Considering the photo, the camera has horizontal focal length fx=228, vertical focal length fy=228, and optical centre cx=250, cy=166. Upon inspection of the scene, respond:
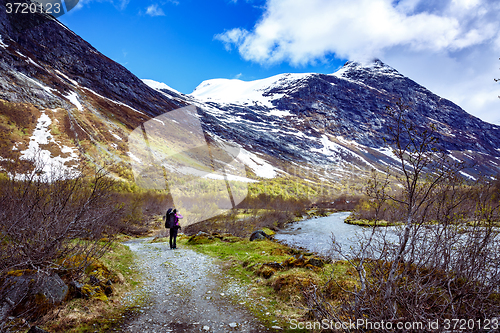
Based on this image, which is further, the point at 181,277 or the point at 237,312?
the point at 181,277

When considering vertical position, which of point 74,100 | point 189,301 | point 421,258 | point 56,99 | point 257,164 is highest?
point 74,100

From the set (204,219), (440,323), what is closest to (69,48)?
(204,219)

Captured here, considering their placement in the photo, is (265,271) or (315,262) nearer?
(265,271)

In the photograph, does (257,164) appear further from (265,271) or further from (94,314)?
(94,314)

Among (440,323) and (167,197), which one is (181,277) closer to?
(440,323)

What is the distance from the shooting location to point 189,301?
5387 millimetres

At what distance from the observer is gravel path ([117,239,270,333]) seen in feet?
14.1

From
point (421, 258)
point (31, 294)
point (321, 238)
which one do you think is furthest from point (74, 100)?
point (421, 258)

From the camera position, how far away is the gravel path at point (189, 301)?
4.29m

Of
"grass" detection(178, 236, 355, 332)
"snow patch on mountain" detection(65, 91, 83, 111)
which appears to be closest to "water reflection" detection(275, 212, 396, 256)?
"grass" detection(178, 236, 355, 332)

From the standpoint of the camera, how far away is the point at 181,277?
7.14 m

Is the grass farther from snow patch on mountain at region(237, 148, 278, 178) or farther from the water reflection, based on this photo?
snow patch on mountain at region(237, 148, 278, 178)

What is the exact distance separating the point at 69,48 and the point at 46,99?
5514 centimetres

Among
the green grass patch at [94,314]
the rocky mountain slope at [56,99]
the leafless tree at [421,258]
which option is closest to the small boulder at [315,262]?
the leafless tree at [421,258]
